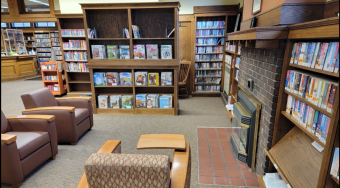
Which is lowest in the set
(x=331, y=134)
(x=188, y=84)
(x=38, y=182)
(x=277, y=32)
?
(x=38, y=182)

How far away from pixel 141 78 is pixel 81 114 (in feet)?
4.78

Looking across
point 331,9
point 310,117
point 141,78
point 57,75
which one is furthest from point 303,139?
point 57,75

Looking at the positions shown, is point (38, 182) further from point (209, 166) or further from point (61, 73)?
point (61, 73)

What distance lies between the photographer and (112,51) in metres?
4.39

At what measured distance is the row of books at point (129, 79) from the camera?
4332mm

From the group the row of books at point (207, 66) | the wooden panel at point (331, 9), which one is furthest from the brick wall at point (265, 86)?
the row of books at point (207, 66)

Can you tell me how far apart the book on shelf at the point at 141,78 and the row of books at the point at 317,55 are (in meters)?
3.00

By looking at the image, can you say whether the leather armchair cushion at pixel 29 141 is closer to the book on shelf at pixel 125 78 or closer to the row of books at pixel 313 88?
the book on shelf at pixel 125 78

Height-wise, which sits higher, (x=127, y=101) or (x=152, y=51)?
(x=152, y=51)

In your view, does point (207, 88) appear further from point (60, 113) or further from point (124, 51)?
point (60, 113)

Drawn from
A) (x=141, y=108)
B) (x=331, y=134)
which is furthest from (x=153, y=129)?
(x=331, y=134)

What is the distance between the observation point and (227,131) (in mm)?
3613

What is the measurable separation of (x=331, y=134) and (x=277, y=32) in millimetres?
927

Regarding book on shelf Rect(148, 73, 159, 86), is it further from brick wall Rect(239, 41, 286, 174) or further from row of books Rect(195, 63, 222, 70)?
brick wall Rect(239, 41, 286, 174)
